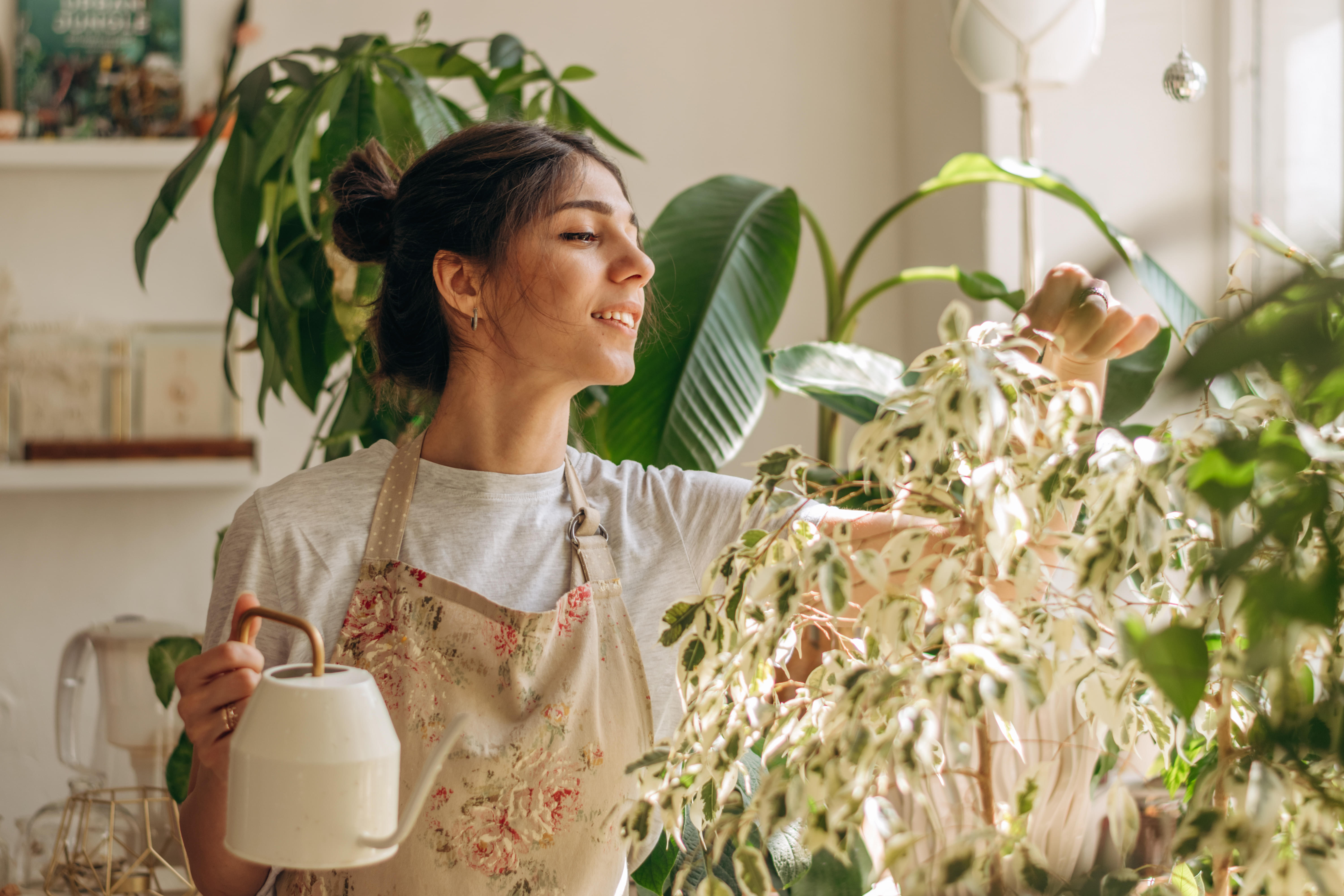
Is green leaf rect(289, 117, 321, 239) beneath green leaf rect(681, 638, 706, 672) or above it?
above

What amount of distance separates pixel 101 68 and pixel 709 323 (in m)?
1.65

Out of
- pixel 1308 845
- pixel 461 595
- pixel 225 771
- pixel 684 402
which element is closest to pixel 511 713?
pixel 461 595

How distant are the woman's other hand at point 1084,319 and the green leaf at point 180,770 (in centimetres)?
119

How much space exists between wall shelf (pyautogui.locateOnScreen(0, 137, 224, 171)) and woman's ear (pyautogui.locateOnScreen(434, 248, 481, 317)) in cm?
134

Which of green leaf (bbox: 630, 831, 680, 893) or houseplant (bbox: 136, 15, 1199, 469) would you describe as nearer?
green leaf (bbox: 630, 831, 680, 893)

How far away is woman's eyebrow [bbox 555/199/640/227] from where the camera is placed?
113 cm

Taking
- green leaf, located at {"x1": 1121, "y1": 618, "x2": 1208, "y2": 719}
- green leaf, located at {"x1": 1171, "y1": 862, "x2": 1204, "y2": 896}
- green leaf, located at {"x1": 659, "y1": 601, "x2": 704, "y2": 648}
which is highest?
green leaf, located at {"x1": 1121, "y1": 618, "x2": 1208, "y2": 719}

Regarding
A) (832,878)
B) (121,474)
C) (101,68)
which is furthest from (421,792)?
(101,68)

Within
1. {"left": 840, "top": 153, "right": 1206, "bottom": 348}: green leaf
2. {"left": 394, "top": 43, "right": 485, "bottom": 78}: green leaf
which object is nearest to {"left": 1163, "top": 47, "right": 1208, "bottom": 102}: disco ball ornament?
{"left": 840, "top": 153, "right": 1206, "bottom": 348}: green leaf

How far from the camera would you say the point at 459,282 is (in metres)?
1.17

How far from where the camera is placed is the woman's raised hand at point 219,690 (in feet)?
2.71

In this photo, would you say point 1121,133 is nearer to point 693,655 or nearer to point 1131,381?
point 1131,381

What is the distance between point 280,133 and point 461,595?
775 mm

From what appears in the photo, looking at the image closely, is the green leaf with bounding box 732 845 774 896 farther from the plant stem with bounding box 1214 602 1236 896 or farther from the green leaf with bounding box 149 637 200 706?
the green leaf with bounding box 149 637 200 706
